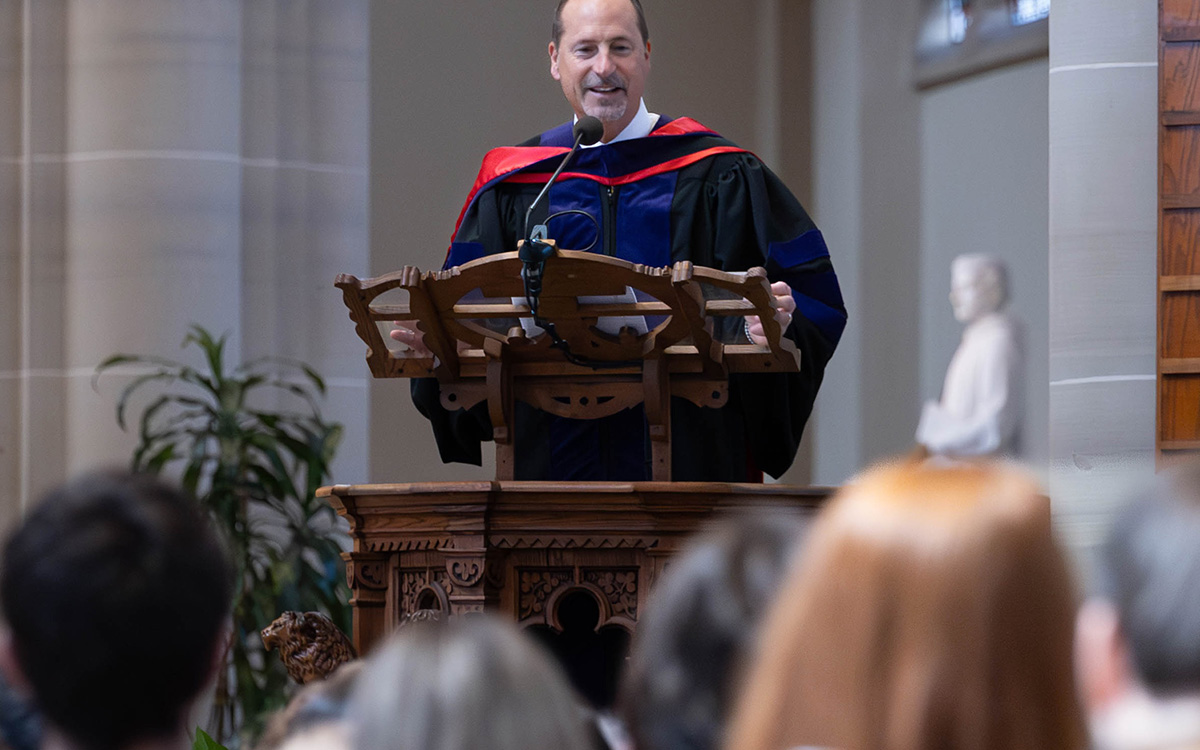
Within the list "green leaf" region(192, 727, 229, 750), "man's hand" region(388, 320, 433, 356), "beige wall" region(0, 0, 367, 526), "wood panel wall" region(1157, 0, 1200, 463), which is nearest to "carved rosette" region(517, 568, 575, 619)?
"man's hand" region(388, 320, 433, 356)

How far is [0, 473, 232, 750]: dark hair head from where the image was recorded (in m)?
1.75

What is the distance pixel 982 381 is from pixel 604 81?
1985 millimetres

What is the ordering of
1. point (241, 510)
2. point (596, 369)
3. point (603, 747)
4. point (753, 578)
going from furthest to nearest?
point (241, 510), point (596, 369), point (603, 747), point (753, 578)

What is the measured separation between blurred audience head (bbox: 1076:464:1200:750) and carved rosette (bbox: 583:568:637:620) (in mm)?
1890

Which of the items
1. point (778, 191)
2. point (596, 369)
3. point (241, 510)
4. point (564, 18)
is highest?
point (564, 18)

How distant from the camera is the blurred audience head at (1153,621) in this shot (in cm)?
156

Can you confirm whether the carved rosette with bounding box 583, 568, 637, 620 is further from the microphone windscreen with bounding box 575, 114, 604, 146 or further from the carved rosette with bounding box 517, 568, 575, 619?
the microphone windscreen with bounding box 575, 114, 604, 146

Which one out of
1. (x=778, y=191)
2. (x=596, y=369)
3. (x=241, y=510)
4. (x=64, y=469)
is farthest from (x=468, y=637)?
(x=64, y=469)

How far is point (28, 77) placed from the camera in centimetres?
700

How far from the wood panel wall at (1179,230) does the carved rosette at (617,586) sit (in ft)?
8.08

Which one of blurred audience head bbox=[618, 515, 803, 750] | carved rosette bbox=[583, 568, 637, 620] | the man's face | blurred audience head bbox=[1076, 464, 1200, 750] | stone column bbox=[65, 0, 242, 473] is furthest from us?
stone column bbox=[65, 0, 242, 473]

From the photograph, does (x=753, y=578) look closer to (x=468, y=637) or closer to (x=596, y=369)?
(x=468, y=637)

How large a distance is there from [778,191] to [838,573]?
2940mm

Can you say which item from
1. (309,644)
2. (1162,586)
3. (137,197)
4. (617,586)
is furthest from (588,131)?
(137,197)
